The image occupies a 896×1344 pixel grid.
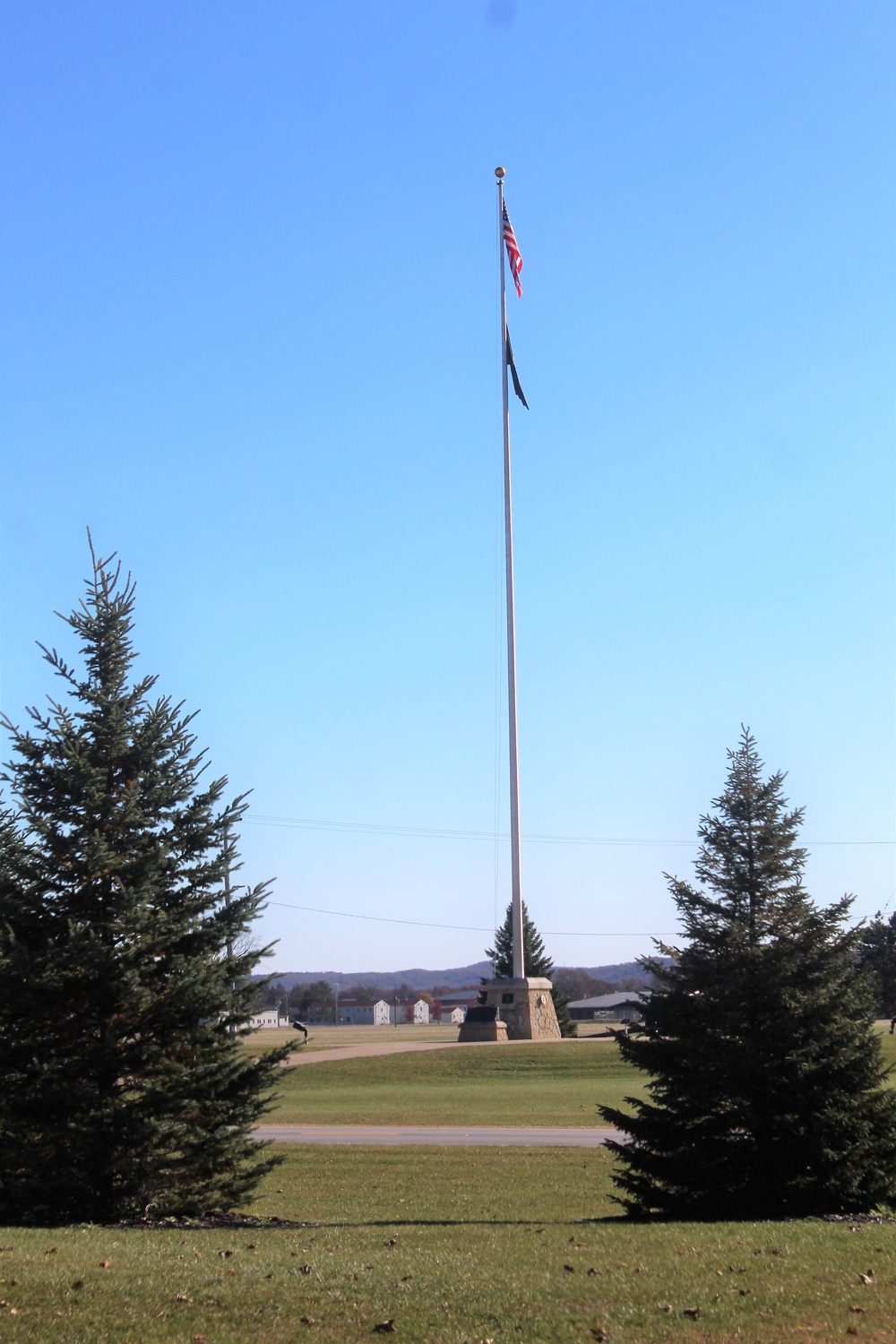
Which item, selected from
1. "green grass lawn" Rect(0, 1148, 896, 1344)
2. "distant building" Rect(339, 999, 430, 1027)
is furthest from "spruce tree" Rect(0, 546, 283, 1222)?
"distant building" Rect(339, 999, 430, 1027)

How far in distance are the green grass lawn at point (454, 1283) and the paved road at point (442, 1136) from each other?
27.4ft

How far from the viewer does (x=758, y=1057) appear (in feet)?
38.9

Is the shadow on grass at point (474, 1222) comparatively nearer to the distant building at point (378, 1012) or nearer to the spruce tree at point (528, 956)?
the spruce tree at point (528, 956)

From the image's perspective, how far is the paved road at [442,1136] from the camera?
20.0 meters

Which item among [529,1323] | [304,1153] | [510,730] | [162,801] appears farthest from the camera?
[510,730]

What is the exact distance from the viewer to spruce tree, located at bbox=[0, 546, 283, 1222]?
1182cm

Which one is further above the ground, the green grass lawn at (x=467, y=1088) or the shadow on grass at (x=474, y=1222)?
the shadow on grass at (x=474, y=1222)

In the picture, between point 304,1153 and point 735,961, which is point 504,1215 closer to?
point 735,961

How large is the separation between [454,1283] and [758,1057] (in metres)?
4.79

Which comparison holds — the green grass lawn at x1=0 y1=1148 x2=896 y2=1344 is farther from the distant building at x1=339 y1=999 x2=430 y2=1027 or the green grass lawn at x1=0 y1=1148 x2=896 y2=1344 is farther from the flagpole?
the distant building at x1=339 y1=999 x2=430 y2=1027

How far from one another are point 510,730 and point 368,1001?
6395 inches

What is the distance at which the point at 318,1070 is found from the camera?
38938 mm

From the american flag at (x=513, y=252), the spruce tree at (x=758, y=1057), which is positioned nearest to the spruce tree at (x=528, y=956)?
the american flag at (x=513, y=252)

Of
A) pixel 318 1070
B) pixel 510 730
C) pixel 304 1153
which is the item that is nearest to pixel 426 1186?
pixel 304 1153
